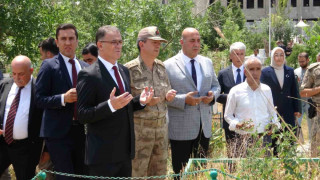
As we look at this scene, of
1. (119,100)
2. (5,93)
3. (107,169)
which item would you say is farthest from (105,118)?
(5,93)

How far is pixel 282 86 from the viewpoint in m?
7.74

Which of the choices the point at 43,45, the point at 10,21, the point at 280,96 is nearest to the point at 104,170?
the point at 43,45

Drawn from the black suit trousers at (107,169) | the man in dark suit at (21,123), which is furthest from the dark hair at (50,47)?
the black suit trousers at (107,169)

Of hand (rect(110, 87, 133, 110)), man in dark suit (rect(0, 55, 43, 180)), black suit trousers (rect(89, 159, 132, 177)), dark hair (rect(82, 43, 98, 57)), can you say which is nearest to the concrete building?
dark hair (rect(82, 43, 98, 57))

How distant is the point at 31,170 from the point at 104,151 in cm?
154

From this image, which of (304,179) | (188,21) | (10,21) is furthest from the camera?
(188,21)

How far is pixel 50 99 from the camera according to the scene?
5383 millimetres

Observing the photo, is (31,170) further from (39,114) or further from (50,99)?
(50,99)

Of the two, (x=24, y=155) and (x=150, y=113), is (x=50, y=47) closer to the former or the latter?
(x=24, y=155)

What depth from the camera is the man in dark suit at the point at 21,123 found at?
596 centimetres

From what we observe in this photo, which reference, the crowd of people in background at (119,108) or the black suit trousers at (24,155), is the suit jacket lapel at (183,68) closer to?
the crowd of people in background at (119,108)

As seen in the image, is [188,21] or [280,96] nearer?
[280,96]

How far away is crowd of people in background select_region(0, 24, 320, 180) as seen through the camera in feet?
16.1

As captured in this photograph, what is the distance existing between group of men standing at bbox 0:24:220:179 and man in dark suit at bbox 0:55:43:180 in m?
0.01
